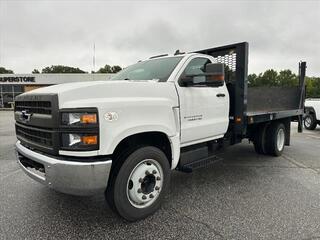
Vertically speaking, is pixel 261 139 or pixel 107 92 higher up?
pixel 107 92

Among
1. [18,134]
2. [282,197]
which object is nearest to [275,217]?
[282,197]

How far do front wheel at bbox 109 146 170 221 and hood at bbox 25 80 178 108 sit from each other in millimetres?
651

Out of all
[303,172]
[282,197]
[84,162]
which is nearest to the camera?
[84,162]

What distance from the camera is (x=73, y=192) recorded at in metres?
2.70

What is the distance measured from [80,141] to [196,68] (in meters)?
2.29

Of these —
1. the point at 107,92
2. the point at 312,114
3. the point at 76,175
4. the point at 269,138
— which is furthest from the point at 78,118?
the point at 312,114

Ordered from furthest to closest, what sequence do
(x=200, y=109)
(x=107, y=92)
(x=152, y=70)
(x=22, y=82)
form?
(x=22, y=82), (x=152, y=70), (x=200, y=109), (x=107, y=92)

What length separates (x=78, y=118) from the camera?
2619mm

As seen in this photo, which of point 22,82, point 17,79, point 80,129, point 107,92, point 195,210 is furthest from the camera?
point 17,79

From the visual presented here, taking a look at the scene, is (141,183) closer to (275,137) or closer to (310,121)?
(275,137)

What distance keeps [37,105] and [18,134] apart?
3.24 feet

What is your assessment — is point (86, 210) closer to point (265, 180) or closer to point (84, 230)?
point (84, 230)

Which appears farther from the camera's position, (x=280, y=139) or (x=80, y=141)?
(x=280, y=139)

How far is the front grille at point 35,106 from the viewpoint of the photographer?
109 inches
